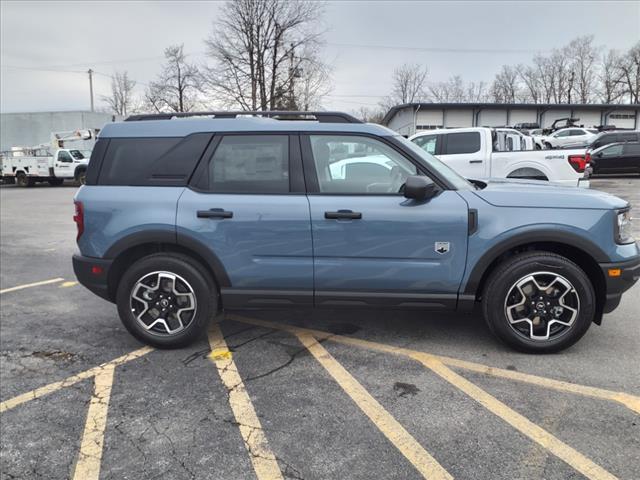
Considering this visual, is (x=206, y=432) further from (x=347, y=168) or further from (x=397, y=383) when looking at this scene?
(x=347, y=168)

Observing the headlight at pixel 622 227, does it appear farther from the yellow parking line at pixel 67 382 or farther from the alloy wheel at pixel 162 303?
the yellow parking line at pixel 67 382

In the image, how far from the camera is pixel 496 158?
31.8 ft

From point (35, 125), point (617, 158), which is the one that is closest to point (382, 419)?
point (617, 158)

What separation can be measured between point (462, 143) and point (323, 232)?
732 centimetres

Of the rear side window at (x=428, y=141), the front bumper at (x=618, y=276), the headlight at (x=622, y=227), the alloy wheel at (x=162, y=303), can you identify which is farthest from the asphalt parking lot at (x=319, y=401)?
the rear side window at (x=428, y=141)

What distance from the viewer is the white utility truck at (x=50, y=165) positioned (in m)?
26.1

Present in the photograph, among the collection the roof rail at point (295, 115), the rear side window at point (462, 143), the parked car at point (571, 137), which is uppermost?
the parked car at point (571, 137)

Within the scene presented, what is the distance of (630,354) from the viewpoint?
12.4 ft

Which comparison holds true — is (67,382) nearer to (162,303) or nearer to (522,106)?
(162,303)

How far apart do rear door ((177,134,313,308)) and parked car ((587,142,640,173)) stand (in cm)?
1875

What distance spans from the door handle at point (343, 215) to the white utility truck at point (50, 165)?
25506 millimetres

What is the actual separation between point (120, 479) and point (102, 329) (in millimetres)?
2447

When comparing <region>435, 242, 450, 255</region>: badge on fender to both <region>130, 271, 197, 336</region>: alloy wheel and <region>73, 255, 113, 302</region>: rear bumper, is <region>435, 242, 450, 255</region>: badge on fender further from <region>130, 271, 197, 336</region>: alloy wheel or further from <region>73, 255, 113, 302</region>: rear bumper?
<region>73, 255, 113, 302</region>: rear bumper

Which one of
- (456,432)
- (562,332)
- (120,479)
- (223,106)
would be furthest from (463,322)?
(223,106)
